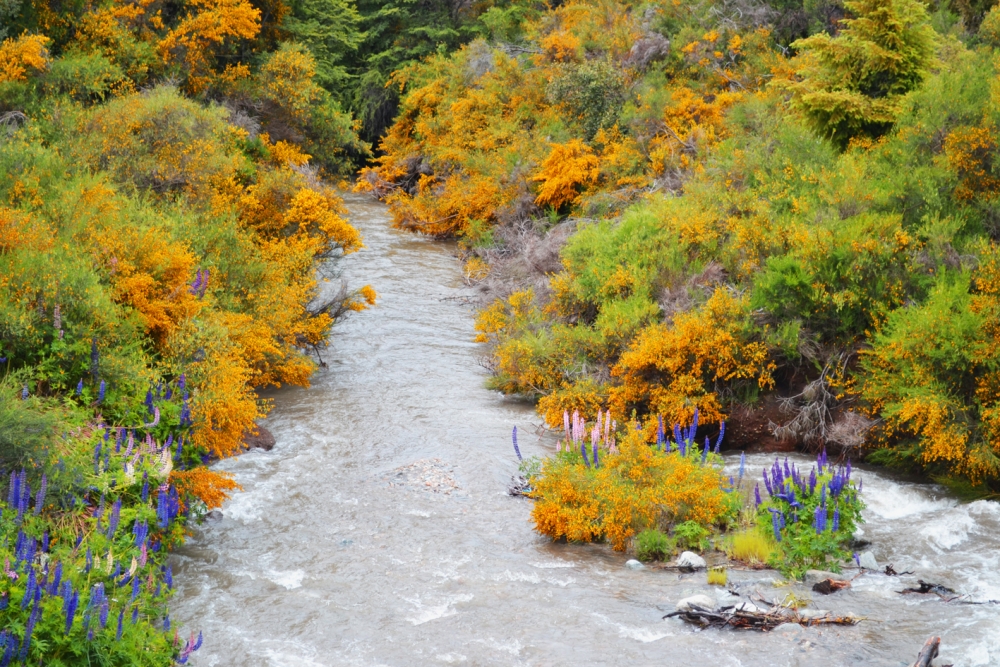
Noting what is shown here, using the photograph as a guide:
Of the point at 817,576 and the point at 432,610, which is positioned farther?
the point at 817,576

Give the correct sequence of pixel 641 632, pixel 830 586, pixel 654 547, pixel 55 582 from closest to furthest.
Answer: pixel 55 582 → pixel 641 632 → pixel 830 586 → pixel 654 547

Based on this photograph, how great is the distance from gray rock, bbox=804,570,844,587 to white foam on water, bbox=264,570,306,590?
431 cm

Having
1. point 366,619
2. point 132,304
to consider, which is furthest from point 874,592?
point 132,304

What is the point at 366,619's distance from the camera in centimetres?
749

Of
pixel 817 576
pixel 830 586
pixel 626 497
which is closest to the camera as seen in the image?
pixel 830 586

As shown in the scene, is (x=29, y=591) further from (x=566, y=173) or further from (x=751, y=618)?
(x=566, y=173)

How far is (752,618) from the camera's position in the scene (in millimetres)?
7223

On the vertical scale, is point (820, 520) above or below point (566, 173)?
below

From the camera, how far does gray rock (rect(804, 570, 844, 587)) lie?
796 centimetres

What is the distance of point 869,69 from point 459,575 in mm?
10201

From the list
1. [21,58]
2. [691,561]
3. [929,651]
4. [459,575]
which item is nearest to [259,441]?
[459,575]

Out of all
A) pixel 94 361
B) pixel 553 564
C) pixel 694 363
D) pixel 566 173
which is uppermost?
pixel 566 173

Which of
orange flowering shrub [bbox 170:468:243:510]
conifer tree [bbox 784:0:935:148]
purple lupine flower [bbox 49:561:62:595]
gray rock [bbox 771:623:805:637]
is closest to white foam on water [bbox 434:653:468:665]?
gray rock [bbox 771:623:805:637]

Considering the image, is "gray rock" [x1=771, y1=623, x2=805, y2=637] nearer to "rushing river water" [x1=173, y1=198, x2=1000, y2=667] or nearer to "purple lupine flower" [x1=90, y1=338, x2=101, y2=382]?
"rushing river water" [x1=173, y1=198, x2=1000, y2=667]
